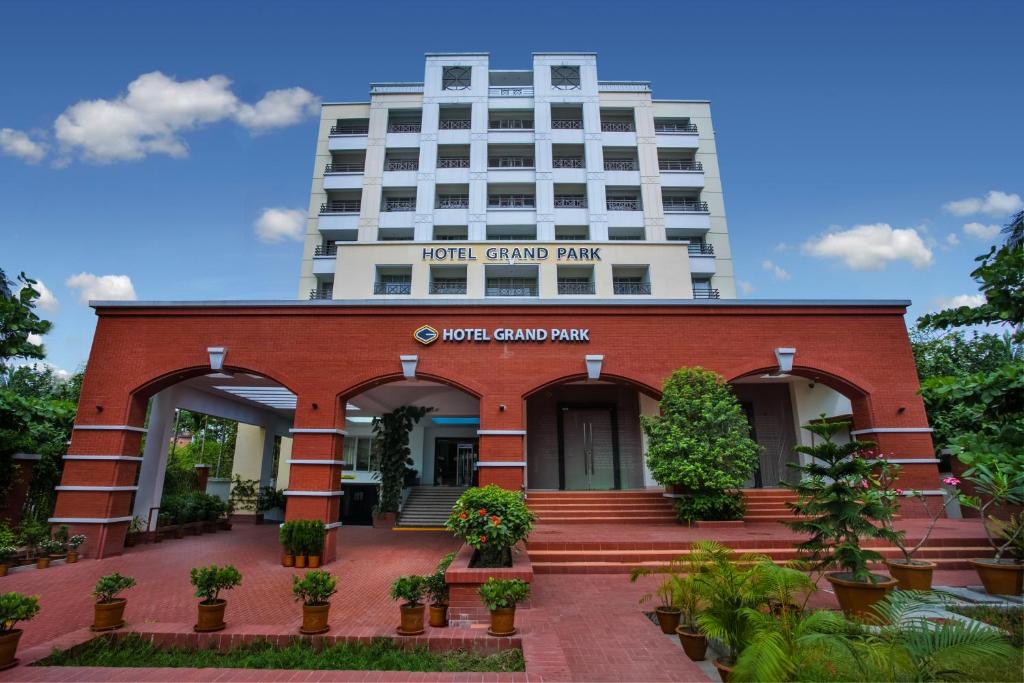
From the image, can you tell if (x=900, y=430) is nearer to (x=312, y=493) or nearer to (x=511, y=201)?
(x=312, y=493)

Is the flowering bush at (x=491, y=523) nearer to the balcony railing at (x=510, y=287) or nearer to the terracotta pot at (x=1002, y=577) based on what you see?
the terracotta pot at (x=1002, y=577)

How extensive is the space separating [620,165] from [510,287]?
1070cm

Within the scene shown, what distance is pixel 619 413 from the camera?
18562 mm

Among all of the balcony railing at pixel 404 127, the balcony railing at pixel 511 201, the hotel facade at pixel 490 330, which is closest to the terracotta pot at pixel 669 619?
the hotel facade at pixel 490 330

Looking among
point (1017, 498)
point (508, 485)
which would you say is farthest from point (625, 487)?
point (1017, 498)

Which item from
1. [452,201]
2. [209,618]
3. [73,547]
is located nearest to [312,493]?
[73,547]

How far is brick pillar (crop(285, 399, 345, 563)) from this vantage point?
11.6 meters

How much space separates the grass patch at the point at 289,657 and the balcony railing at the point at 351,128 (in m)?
29.8

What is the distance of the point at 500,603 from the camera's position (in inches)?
238

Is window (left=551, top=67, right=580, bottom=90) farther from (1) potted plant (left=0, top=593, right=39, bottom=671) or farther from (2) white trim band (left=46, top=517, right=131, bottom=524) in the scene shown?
(1) potted plant (left=0, top=593, right=39, bottom=671)

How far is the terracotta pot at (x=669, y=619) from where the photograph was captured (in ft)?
20.5

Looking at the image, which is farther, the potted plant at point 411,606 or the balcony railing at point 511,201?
the balcony railing at point 511,201

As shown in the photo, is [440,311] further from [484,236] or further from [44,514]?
[484,236]

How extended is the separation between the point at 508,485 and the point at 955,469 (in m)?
12.2
